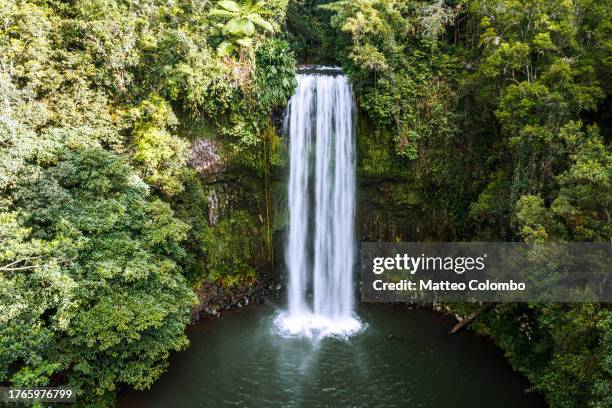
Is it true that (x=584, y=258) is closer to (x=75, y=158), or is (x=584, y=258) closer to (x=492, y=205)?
(x=492, y=205)

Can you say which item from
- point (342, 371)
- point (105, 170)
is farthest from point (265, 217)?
point (105, 170)

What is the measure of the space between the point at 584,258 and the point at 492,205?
3907 mm

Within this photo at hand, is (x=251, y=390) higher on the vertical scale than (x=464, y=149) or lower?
lower

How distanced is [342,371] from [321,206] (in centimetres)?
584

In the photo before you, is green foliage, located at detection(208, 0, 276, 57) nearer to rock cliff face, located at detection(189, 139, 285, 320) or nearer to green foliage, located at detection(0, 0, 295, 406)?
green foliage, located at detection(0, 0, 295, 406)

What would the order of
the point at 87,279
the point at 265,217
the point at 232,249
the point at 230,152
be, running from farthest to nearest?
the point at 265,217 < the point at 232,249 < the point at 230,152 < the point at 87,279

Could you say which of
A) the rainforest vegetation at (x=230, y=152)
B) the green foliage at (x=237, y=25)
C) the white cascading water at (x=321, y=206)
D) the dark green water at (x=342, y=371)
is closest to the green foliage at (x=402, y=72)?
the rainforest vegetation at (x=230, y=152)

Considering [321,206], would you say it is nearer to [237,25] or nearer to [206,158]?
[206,158]

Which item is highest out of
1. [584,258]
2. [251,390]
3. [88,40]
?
[88,40]

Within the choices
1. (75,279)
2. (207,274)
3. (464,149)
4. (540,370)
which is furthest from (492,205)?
(75,279)

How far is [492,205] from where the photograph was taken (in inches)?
502

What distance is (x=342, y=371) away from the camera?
1213 cm

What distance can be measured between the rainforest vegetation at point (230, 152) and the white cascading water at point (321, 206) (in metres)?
0.65

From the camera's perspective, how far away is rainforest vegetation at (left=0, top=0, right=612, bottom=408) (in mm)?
9109
